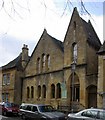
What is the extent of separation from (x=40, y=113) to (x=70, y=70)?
40.0 ft

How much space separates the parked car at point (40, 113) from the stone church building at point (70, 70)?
5.67 m

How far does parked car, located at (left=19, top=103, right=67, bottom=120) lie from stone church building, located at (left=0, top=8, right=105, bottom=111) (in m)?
5.67

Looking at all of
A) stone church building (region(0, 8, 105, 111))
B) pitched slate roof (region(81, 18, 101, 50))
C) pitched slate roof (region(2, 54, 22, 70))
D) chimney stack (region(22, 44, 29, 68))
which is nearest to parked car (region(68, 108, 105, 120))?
stone church building (region(0, 8, 105, 111))

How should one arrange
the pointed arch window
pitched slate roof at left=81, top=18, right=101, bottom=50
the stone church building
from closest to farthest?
the stone church building
the pointed arch window
pitched slate roof at left=81, top=18, right=101, bottom=50

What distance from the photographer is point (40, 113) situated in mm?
22641

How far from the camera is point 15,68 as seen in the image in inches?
1758

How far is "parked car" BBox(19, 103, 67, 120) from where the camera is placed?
2173 cm

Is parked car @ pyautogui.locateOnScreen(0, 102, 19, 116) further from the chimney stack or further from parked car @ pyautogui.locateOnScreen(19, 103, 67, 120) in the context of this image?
the chimney stack

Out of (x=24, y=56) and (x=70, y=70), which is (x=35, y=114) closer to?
(x=70, y=70)

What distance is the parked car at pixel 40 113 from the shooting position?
21.7 metres

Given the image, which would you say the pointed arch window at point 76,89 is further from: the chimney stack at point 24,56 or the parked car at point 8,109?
the chimney stack at point 24,56

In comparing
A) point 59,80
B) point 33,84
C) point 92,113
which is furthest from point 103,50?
point 33,84

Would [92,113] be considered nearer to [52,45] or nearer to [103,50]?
[103,50]

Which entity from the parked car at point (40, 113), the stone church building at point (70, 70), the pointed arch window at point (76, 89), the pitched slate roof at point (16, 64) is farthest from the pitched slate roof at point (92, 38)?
the pitched slate roof at point (16, 64)
